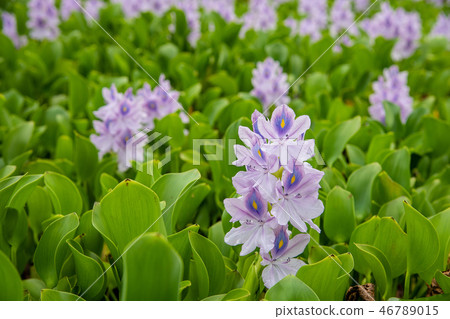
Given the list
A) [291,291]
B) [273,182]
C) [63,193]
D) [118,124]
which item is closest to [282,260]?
[291,291]

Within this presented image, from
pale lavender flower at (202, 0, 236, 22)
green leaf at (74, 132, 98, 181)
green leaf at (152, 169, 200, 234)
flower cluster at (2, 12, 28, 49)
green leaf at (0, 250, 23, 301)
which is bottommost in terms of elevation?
green leaf at (0, 250, 23, 301)

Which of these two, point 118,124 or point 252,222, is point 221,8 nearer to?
point 118,124

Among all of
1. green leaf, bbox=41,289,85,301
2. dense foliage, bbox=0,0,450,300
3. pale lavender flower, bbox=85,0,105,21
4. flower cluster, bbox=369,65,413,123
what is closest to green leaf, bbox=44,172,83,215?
dense foliage, bbox=0,0,450,300

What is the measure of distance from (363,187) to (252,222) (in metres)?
0.73

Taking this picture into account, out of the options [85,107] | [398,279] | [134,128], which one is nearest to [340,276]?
[398,279]

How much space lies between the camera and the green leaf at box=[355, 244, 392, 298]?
5.14 feet

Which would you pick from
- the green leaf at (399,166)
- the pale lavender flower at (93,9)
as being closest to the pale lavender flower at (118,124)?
the green leaf at (399,166)

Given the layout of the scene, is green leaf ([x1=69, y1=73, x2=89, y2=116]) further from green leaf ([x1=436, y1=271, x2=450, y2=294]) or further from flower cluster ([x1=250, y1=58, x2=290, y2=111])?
green leaf ([x1=436, y1=271, x2=450, y2=294])

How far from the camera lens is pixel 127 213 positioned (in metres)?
1.43

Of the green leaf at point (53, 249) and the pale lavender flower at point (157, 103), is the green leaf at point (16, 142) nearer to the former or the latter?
the pale lavender flower at point (157, 103)

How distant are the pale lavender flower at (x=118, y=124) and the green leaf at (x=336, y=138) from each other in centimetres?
82

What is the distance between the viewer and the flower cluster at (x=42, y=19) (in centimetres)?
420

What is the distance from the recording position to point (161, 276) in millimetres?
1122

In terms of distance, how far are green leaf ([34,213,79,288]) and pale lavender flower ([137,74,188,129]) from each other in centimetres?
91
